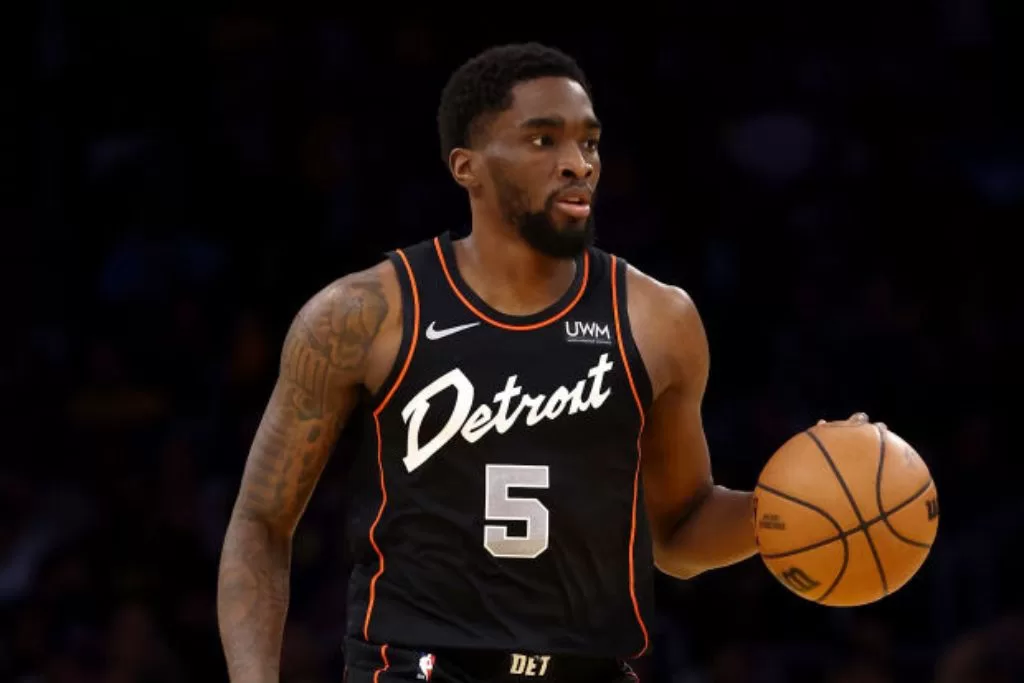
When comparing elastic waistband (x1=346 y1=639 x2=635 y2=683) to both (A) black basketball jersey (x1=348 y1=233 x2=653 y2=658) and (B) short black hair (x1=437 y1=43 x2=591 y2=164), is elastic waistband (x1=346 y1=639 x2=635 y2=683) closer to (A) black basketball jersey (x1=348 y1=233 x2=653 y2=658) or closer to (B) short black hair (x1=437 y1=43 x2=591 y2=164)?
(A) black basketball jersey (x1=348 y1=233 x2=653 y2=658)

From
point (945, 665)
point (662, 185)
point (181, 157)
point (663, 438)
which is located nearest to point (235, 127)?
point (181, 157)

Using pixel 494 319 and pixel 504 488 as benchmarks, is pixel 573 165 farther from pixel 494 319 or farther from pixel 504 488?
pixel 504 488

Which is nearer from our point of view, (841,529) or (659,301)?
(841,529)

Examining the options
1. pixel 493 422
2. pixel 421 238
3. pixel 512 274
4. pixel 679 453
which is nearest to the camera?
pixel 493 422

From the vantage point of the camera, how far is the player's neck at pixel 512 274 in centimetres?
451

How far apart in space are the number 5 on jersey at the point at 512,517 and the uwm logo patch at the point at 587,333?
36cm

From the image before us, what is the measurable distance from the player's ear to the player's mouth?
0.25 m

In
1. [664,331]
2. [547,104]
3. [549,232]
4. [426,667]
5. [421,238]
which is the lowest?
[426,667]

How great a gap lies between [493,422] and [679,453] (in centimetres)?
59

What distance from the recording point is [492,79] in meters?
4.52

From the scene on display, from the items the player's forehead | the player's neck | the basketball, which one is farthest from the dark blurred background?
the player's forehead

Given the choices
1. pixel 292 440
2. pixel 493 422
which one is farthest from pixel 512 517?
pixel 292 440

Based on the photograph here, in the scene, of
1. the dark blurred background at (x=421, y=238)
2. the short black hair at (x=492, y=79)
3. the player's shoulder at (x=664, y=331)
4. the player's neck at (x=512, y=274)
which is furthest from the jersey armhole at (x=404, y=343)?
the dark blurred background at (x=421, y=238)

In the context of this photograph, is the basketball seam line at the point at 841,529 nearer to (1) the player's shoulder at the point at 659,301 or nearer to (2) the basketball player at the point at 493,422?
(2) the basketball player at the point at 493,422
